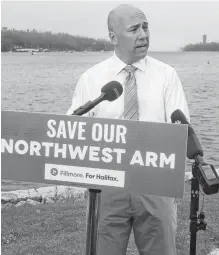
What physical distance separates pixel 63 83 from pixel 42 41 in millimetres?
876

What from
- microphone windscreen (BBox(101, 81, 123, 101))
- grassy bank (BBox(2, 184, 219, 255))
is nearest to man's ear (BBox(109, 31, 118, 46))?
microphone windscreen (BBox(101, 81, 123, 101))

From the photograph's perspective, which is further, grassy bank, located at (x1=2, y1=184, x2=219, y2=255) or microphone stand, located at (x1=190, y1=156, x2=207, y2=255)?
grassy bank, located at (x1=2, y1=184, x2=219, y2=255)

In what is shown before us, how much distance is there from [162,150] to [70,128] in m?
0.36

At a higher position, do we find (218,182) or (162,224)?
(218,182)

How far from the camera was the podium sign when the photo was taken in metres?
1.73

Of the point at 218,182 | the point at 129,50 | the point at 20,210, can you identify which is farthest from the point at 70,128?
the point at 20,210

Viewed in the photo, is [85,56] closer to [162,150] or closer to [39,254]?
[39,254]

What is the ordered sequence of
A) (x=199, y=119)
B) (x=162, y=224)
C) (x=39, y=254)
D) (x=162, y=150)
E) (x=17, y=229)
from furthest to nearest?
(x=199, y=119)
(x=17, y=229)
(x=39, y=254)
(x=162, y=224)
(x=162, y=150)

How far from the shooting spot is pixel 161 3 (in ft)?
13.9

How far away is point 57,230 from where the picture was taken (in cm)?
451

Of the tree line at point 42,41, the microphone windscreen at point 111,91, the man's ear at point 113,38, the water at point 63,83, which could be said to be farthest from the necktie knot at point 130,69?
the water at point 63,83

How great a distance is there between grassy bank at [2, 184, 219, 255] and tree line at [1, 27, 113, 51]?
5.49 feet

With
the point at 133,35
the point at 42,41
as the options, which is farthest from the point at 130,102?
the point at 42,41

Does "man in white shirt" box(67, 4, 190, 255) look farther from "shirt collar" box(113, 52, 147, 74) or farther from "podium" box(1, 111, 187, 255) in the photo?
"podium" box(1, 111, 187, 255)
